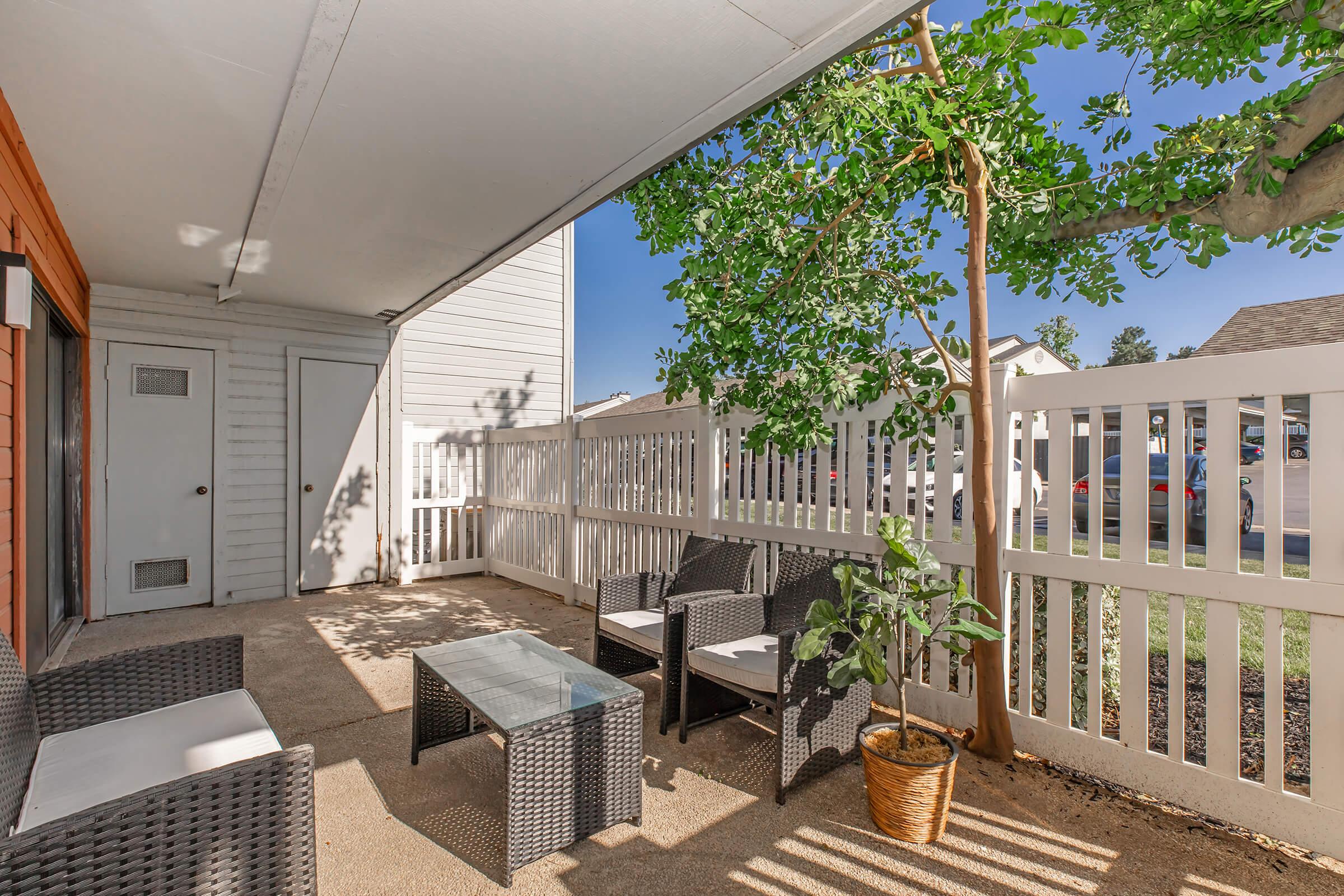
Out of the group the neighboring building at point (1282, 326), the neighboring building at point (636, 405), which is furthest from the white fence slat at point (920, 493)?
the neighboring building at point (636, 405)

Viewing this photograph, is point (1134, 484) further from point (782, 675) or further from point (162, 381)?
point (162, 381)

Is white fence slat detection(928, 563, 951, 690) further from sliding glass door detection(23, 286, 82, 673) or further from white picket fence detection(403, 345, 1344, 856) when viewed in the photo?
sliding glass door detection(23, 286, 82, 673)

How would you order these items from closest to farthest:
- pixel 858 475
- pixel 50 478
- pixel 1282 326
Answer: pixel 858 475 → pixel 50 478 → pixel 1282 326

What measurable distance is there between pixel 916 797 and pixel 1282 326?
1241 centimetres

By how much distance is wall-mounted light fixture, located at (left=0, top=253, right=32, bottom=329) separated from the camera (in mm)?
2369

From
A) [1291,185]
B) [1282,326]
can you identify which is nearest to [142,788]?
[1291,185]

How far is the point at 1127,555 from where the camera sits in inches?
94.0

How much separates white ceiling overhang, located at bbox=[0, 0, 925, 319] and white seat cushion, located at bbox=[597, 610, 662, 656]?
7.20ft

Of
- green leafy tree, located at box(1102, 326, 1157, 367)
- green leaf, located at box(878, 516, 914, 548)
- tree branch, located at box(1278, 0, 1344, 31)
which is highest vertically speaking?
green leafy tree, located at box(1102, 326, 1157, 367)

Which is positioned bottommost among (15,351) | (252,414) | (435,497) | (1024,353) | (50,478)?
(435,497)

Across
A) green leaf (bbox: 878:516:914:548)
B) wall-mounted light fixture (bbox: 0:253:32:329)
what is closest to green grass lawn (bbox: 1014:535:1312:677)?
green leaf (bbox: 878:516:914:548)

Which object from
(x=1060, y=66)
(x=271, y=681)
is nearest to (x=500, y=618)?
(x=271, y=681)

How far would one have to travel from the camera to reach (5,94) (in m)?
2.36

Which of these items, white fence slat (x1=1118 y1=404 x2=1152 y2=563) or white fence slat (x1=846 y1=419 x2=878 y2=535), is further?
white fence slat (x1=846 y1=419 x2=878 y2=535)
